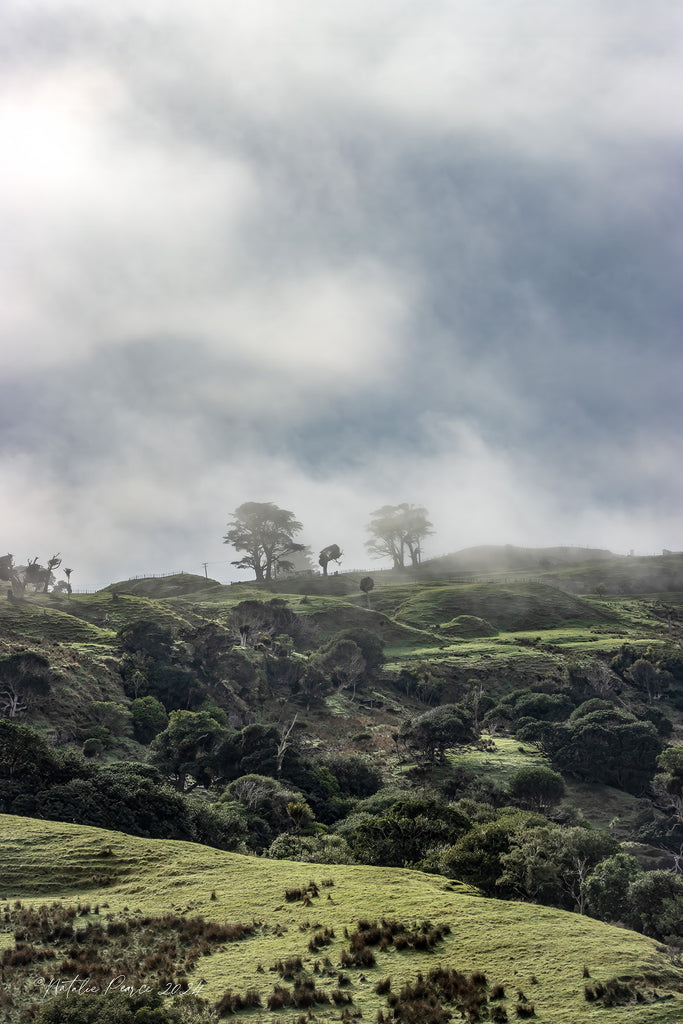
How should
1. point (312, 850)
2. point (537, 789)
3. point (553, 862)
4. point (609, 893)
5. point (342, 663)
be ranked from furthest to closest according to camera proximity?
point (342, 663)
point (537, 789)
point (312, 850)
point (609, 893)
point (553, 862)

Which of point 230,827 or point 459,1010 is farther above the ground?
point 459,1010

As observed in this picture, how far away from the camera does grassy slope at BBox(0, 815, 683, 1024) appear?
19047 millimetres

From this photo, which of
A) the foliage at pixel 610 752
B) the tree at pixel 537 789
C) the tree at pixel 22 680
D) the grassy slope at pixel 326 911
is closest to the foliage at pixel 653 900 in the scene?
the grassy slope at pixel 326 911

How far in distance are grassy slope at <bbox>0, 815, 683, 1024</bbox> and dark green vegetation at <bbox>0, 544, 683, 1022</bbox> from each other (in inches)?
10.2

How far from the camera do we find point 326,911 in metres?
26.9

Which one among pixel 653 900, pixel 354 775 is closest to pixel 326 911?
pixel 653 900

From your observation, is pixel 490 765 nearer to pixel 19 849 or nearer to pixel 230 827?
pixel 230 827

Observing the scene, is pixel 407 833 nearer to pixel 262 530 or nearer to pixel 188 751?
pixel 188 751

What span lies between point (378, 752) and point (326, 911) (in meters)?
51.3

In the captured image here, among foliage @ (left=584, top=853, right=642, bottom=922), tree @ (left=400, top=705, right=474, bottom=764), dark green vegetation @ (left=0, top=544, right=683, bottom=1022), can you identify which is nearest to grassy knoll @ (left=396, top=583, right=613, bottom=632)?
dark green vegetation @ (left=0, top=544, right=683, bottom=1022)

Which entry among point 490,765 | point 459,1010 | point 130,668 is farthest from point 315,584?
point 459,1010

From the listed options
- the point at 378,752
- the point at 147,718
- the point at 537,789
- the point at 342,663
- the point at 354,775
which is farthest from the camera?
the point at 342,663

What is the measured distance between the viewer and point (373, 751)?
76.8 meters

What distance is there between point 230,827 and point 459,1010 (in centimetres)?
3142
